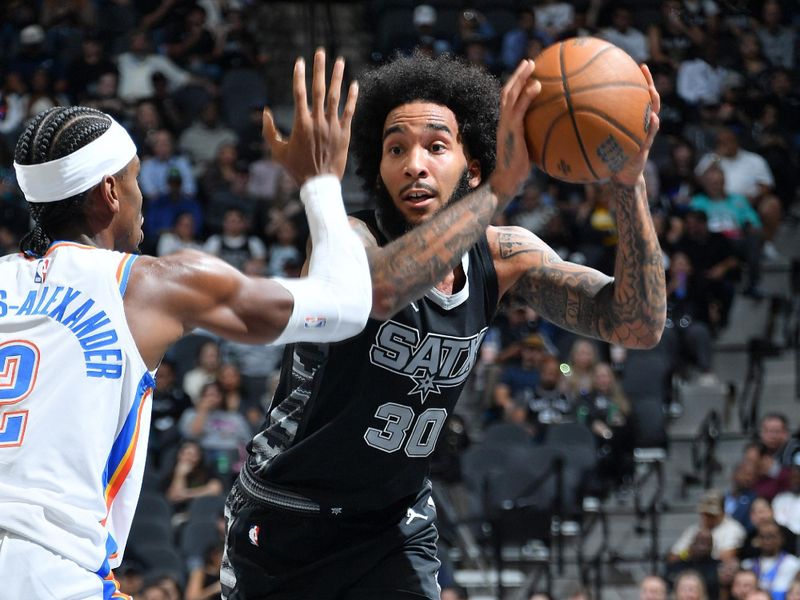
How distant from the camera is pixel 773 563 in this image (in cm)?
1009

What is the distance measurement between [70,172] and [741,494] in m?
8.45

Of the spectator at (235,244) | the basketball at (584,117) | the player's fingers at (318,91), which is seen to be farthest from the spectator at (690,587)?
the player's fingers at (318,91)

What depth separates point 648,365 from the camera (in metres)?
12.4

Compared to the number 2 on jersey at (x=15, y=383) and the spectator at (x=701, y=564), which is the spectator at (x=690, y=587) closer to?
the spectator at (x=701, y=564)

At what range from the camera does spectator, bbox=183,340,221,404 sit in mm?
11812

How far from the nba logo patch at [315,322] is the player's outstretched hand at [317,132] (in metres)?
0.46

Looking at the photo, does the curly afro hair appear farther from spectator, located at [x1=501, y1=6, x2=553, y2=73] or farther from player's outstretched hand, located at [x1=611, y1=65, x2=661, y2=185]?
spectator, located at [x1=501, y1=6, x2=553, y2=73]

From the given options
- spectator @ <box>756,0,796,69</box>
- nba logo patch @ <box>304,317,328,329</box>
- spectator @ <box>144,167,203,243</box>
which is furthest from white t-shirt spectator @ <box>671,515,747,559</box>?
nba logo patch @ <box>304,317,328,329</box>

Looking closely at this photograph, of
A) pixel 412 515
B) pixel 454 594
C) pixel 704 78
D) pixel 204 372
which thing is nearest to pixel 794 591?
pixel 454 594

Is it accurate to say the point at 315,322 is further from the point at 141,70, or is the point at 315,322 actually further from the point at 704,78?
the point at 704,78

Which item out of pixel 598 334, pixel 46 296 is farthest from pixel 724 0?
pixel 46 296

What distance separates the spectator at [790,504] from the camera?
34.8 feet

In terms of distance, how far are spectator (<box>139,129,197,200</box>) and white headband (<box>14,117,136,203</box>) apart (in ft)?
34.1

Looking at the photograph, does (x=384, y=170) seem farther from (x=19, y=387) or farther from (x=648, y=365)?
(x=648, y=365)
